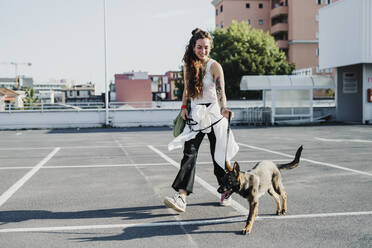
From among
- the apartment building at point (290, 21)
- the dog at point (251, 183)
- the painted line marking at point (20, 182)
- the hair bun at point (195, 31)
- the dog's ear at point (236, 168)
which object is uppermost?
the apartment building at point (290, 21)

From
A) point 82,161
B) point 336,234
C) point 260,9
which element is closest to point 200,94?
point 336,234

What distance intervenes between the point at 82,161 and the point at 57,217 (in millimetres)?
4843

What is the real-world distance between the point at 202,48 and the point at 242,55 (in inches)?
1654

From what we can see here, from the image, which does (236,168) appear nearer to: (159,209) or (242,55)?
(159,209)

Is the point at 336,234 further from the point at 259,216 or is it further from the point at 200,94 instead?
the point at 200,94

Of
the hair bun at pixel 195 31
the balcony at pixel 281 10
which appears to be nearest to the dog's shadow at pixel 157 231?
the hair bun at pixel 195 31

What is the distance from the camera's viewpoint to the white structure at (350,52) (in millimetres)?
21516

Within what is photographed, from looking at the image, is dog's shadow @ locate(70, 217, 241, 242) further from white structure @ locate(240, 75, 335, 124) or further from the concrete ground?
white structure @ locate(240, 75, 335, 124)

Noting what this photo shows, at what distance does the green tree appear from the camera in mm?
44750

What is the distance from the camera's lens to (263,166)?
4.21 m

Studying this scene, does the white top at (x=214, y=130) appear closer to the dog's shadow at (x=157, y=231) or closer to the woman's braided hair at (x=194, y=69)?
the woman's braided hair at (x=194, y=69)

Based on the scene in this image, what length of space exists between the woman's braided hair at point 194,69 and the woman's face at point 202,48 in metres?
0.04

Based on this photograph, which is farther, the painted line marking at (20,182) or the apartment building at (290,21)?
the apartment building at (290,21)

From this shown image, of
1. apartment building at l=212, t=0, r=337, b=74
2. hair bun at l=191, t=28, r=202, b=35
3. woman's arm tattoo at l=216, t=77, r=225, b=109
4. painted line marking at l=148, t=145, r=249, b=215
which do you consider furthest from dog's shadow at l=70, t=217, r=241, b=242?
apartment building at l=212, t=0, r=337, b=74
